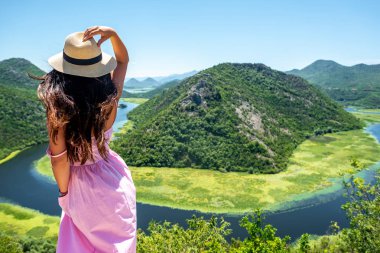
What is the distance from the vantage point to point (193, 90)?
85500 mm

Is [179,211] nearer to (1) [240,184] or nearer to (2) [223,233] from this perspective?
(1) [240,184]

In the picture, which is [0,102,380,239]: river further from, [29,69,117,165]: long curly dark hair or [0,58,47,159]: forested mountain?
[29,69,117,165]: long curly dark hair

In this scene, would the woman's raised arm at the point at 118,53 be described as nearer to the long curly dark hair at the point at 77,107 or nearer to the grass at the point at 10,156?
the long curly dark hair at the point at 77,107

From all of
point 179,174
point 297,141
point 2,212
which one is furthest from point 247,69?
point 2,212

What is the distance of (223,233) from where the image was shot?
30.1 meters

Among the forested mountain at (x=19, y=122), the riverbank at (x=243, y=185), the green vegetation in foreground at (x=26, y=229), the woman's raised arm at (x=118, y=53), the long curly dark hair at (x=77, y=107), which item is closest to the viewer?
the long curly dark hair at (x=77, y=107)

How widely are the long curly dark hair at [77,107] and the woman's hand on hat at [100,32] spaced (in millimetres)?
413

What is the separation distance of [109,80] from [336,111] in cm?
12142

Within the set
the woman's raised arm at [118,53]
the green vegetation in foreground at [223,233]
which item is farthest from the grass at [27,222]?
the woman's raised arm at [118,53]

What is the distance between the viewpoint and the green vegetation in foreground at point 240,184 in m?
46.9

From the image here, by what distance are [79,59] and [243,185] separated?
52.9 meters

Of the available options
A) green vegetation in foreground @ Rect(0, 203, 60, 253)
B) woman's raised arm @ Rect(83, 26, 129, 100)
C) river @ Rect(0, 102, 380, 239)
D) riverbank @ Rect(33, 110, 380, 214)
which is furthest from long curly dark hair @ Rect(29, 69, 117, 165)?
riverbank @ Rect(33, 110, 380, 214)

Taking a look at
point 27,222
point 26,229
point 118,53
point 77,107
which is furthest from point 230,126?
point 77,107

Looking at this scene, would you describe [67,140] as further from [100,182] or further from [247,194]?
[247,194]
